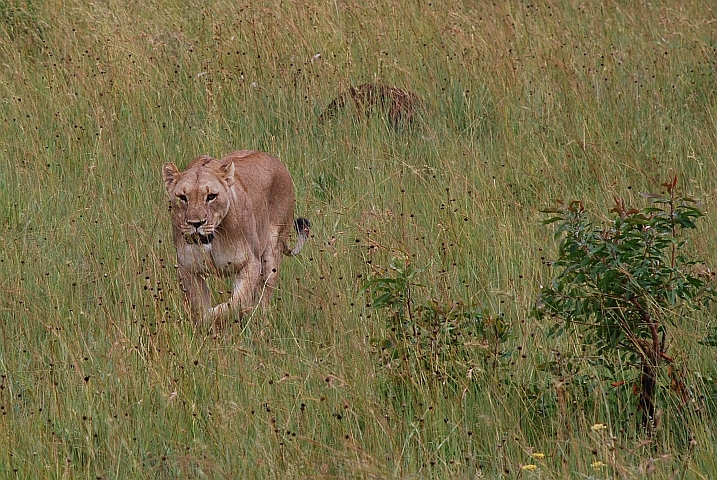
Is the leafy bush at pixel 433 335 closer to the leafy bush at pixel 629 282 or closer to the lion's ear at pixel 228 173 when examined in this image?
the leafy bush at pixel 629 282

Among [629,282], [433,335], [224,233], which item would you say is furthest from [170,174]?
[629,282]

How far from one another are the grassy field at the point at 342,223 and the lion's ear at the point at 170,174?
11.1 inches

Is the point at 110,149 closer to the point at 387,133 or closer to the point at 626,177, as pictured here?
the point at 387,133

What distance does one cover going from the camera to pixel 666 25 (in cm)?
1012

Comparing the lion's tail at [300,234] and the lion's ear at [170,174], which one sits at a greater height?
the lion's ear at [170,174]

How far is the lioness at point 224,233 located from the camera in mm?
5879

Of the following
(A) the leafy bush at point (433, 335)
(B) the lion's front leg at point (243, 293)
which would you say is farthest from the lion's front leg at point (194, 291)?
(A) the leafy bush at point (433, 335)

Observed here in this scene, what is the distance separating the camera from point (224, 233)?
613 centimetres

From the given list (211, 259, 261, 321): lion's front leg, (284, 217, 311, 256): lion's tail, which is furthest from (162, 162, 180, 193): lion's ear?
(284, 217, 311, 256): lion's tail

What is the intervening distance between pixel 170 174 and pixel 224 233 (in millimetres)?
426

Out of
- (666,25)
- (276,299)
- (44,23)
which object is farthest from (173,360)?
(666,25)

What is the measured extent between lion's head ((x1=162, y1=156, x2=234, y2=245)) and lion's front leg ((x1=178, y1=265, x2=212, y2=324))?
186mm

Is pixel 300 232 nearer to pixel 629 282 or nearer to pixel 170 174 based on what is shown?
pixel 170 174

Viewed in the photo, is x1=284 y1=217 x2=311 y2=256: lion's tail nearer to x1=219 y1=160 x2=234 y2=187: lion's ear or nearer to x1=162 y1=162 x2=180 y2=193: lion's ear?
x1=219 y1=160 x2=234 y2=187: lion's ear
